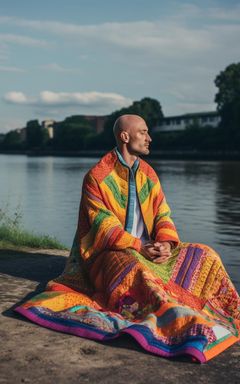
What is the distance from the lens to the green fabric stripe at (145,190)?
584 cm

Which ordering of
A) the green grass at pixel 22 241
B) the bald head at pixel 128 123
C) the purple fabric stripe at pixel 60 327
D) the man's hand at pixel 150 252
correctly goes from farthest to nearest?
the green grass at pixel 22 241 → the bald head at pixel 128 123 → the man's hand at pixel 150 252 → the purple fabric stripe at pixel 60 327

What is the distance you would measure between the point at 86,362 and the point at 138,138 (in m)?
2.34

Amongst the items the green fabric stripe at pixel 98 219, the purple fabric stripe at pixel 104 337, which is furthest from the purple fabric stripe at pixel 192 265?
the purple fabric stripe at pixel 104 337

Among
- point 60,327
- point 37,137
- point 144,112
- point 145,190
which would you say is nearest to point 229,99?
point 144,112

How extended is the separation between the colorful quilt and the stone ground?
7 centimetres

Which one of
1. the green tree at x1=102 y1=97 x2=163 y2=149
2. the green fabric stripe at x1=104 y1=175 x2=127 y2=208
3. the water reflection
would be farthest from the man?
the green tree at x1=102 y1=97 x2=163 y2=149

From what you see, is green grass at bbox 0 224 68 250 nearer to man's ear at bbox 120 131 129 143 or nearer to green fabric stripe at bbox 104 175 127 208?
green fabric stripe at bbox 104 175 127 208

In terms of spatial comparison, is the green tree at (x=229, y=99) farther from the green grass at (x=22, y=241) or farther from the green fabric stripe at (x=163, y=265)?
the green fabric stripe at (x=163, y=265)

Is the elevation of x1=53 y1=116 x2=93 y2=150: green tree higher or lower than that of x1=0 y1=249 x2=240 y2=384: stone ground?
lower

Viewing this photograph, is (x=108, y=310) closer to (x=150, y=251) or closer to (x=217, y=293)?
(x=150, y=251)

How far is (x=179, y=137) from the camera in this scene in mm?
105875

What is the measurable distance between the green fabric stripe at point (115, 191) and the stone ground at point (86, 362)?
1.43 m

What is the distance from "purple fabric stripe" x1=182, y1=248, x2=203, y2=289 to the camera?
213 inches

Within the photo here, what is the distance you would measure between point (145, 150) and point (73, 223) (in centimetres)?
1227
